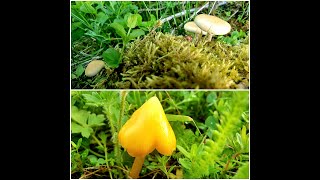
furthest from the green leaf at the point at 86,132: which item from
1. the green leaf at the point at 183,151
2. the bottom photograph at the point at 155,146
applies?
the green leaf at the point at 183,151

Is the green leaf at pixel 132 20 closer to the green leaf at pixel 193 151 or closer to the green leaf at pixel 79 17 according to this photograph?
the green leaf at pixel 79 17

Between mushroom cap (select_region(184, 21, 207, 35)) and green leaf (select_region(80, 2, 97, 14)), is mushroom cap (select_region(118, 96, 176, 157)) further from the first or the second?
green leaf (select_region(80, 2, 97, 14))

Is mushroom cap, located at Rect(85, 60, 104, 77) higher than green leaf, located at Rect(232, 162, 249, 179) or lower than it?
higher

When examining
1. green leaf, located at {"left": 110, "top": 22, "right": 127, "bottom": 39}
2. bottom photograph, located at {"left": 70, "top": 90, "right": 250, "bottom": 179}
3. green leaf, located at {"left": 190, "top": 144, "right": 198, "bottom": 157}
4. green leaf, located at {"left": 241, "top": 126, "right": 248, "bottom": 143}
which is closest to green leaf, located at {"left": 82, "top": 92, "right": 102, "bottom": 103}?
bottom photograph, located at {"left": 70, "top": 90, "right": 250, "bottom": 179}

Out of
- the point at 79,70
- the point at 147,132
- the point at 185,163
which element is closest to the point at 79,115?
the point at 79,70

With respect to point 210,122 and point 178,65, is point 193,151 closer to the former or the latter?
point 210,122

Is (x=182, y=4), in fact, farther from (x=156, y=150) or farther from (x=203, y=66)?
(x=156, y=150)
